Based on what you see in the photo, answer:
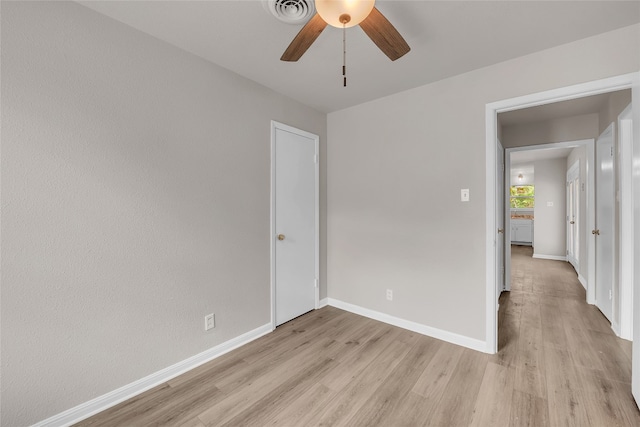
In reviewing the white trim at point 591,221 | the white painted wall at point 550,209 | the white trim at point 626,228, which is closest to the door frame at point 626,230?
the white trim at point 626,228

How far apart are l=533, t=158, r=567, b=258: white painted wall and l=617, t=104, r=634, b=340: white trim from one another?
450cm

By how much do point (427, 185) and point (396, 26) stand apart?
4.64ft

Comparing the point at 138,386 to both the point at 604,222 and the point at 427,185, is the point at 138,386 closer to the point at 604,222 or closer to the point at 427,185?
the point at 427,185

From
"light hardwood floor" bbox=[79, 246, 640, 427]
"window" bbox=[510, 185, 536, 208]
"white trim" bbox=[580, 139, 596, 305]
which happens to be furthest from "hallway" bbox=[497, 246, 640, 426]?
"window" bbox=[510, 185, 536, 208]

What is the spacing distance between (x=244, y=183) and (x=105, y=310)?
1364 mm

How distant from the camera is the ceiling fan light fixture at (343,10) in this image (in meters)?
1.23

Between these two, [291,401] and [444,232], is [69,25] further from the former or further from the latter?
[444,232]

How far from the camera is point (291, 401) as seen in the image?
178cm

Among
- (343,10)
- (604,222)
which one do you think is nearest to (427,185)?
(343,10)

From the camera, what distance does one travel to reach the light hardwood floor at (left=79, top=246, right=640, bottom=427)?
5.36 ft

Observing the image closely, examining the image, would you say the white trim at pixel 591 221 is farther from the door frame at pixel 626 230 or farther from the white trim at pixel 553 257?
the white trim at pixel 553 257

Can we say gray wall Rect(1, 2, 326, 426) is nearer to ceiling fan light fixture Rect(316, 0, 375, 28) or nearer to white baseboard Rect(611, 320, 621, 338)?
ceiling fan light fixture Rect(316, 0, 375, 28)

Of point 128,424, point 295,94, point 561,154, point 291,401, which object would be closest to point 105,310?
point 128,424

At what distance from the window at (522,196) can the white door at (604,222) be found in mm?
7466
